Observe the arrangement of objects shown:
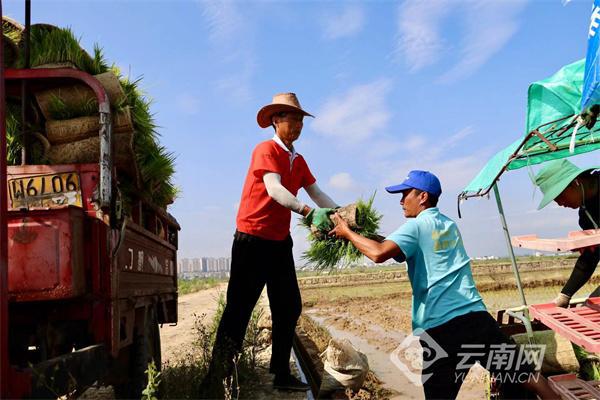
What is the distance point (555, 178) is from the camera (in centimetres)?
440

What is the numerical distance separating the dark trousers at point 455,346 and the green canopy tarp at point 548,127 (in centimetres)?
171

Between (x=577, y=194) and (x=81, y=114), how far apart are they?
3901 millimetres

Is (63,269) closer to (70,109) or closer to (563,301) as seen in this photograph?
(70,109)

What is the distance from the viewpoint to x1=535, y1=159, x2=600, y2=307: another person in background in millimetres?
4242

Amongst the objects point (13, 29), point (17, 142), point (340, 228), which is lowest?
point (340, 228)

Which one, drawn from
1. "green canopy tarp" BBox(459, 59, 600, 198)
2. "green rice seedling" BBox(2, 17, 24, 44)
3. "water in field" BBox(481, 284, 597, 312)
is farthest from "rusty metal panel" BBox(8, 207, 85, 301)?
"water in field" BBox(481, 284, 597, 312)

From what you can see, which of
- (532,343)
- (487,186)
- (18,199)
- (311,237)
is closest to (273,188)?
(311,237)

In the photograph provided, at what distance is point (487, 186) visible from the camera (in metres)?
4.99

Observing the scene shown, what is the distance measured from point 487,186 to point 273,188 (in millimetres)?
2244

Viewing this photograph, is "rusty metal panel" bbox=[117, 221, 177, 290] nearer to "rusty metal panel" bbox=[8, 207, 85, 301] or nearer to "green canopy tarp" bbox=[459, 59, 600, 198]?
"rusty metal panel" bbox=[8, 207, 85, 301]

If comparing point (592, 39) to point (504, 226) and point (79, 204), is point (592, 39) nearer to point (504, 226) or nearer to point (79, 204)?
point (504, 226)

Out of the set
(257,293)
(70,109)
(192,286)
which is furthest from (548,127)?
(192,286)

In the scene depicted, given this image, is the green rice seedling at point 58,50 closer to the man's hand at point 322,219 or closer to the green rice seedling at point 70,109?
the green rice seedling at point 70,109

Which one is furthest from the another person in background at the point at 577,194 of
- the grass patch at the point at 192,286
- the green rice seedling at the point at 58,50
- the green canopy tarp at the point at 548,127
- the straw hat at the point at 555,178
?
the grass patch at the point at 192,286
